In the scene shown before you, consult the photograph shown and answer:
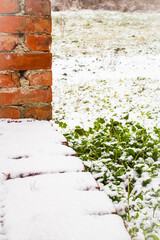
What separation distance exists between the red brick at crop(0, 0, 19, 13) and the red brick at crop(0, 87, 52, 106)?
43cm

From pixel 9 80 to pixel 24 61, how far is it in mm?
143

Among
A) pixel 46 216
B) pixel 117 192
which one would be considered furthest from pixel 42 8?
pixel 117 192

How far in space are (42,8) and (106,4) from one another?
18517 millimetres

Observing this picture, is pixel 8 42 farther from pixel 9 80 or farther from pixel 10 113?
pixel 10 113

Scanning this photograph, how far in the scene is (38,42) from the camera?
1276 mm

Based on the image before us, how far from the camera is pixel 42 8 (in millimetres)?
1237

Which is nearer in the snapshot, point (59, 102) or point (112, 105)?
point (112, 105)

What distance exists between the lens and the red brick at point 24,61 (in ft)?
4.08

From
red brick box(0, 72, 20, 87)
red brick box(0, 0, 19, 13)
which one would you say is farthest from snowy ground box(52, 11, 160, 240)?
red brick box(0, 0, 19, 13)

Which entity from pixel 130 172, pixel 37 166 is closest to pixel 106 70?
pixel 130 172

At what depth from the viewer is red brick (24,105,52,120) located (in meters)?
1.40

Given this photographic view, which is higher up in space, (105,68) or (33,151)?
(33,151)

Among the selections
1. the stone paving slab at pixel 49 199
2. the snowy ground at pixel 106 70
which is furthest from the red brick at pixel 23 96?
the snowy ground at pixel 106 70

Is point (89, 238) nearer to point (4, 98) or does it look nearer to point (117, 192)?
point (4, 98)
